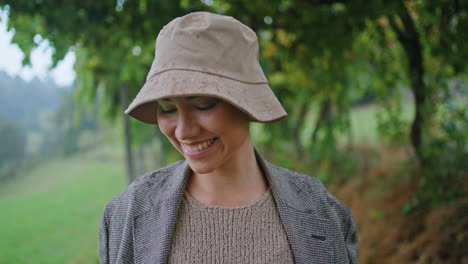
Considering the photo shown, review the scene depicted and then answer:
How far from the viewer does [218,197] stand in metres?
1.41

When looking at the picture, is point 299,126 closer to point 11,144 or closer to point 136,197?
point 11,144

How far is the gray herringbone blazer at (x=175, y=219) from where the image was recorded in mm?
1308

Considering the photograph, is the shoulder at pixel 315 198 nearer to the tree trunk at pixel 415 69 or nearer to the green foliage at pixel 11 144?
the green foliage at pixel 11 144

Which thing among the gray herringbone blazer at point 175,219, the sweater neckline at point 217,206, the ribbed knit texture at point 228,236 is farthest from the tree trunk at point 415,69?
the ribbed knit texture at point 228,236

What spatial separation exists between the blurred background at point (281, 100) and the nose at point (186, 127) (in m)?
1.35

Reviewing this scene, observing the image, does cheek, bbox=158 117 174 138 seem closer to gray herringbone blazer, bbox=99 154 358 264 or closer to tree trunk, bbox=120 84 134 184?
gray herringbone blazer, bbox=99 154 358 264

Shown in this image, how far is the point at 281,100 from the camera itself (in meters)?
3.60

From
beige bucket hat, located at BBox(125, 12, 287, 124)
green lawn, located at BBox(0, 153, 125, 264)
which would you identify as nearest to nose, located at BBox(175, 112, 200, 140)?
beige bucket hat, located at BBox(125, 12, 287, 124)

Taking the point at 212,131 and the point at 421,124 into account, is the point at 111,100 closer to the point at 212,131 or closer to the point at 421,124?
the point at 212,131

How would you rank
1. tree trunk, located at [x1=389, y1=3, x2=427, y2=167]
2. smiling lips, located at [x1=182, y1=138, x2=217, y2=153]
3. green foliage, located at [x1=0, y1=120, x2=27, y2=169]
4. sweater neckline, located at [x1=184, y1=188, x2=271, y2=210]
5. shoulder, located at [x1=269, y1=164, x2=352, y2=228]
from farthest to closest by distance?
tree trunk, located at [x1=389, y1=3, x2=427, y2=167]
green foliage, located at [x1=0, y1=120, x2=27, y2=169]
shoulder, located at [x1=269, y1=164, x2=352, y2=228]
sweater neckline, located at [x1=184, y1=188, x2=271, y2=210]
smiling lips, located at [x1=182, y1=138, x2=217, y2=153]

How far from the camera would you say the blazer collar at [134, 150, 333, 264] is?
4.23ft

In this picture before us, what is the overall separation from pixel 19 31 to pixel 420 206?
4.75m

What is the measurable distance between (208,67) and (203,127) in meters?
0.20

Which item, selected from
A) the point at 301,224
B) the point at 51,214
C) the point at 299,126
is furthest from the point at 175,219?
the point at 299,126
